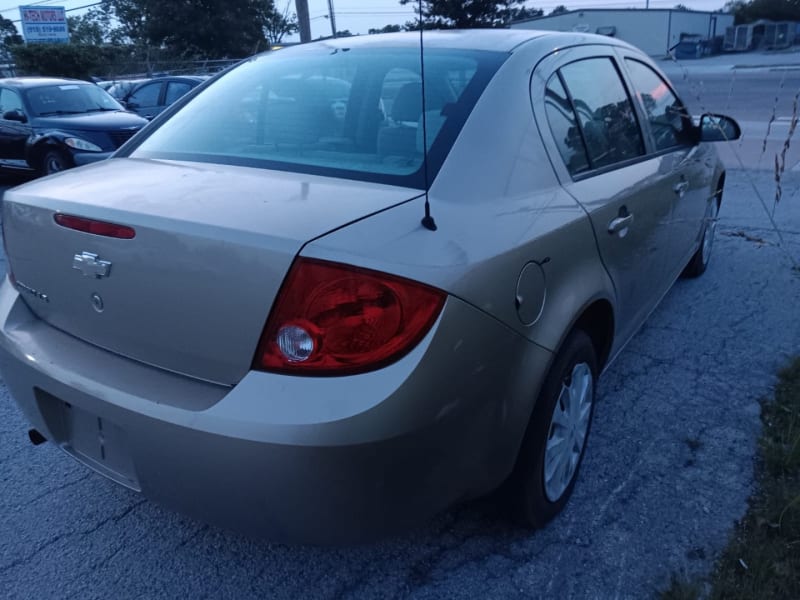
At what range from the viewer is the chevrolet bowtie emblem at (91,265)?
1.92 metres

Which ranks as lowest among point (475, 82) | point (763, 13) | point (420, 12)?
point (763, 13)

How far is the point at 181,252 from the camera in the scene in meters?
1.79

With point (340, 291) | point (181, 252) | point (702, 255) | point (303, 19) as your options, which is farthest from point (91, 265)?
point (303, 19)

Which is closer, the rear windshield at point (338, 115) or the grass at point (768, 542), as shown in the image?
the grass at point (768, 542)

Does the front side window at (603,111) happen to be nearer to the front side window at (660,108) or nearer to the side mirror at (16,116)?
the front side window at (660,108)

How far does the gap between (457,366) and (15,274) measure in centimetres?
160

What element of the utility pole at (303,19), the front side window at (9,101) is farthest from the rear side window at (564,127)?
the utility pole at (303,19)

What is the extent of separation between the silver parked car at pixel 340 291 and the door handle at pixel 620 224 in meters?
0.02

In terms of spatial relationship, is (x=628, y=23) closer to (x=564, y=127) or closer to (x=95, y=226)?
(x=564, y=127)

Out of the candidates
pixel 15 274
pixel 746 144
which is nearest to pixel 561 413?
pixel 15 274

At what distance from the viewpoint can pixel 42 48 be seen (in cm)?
2827

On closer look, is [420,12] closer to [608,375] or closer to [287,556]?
[287,556]

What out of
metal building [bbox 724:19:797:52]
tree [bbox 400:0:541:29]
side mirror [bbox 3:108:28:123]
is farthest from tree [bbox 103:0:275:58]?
side mirror [bbox 3:108:28:123]

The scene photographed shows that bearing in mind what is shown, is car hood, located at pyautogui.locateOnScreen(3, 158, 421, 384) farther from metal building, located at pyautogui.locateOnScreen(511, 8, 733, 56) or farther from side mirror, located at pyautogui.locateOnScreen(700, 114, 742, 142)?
metal building, located at pyautogui.locateOnScreen(511, 8, 733, 56)
